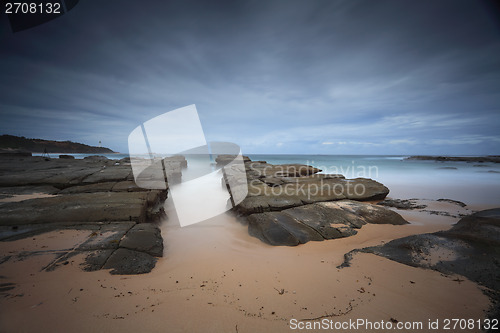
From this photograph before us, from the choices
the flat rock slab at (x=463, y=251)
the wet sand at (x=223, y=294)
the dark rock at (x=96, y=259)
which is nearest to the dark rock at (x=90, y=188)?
the wet sand at (x=223, y=294)

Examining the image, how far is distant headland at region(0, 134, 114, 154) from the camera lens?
44719mm

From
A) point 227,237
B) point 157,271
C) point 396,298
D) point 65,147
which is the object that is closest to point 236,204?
point 227,237

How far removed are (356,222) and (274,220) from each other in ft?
7.82

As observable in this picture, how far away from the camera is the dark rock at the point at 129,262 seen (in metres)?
3.05

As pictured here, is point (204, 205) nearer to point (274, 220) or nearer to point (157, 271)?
point (274, 220)

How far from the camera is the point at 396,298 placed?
7.95 feet

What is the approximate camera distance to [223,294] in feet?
8.62

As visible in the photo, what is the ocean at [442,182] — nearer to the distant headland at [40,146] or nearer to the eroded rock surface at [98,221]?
the eroded rock surface at [98,221]

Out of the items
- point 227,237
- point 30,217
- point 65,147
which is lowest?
point 227,237

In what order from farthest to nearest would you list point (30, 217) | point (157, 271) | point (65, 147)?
point (65, 147), point (30, 217), point (157, 271)

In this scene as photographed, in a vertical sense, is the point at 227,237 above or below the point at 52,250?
below

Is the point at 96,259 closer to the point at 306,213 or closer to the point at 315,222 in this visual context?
the point at 315,222

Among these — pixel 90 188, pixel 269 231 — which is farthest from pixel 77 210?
pixel 269 231

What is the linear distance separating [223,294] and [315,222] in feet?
10.9
